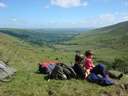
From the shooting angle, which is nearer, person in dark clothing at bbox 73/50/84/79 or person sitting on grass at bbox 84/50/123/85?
person sitting on grass at bbox 84/50/123/85

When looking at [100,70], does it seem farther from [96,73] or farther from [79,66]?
[79,66]

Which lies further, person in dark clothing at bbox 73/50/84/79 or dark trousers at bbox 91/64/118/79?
person in dark clothing at bbox 73/50/84/79

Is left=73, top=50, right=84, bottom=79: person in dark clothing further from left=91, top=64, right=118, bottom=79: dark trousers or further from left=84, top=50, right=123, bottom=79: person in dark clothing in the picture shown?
left=91, top=64, right=118, bottom=79: dark trousers

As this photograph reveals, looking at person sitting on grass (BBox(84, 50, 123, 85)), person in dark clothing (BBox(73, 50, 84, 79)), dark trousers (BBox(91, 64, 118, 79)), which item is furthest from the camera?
person in dark clothing (BBox(73, 50, 84, 79))

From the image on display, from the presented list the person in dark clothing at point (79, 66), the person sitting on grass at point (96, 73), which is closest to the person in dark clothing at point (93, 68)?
the person sitting on grass at point (96, 73)

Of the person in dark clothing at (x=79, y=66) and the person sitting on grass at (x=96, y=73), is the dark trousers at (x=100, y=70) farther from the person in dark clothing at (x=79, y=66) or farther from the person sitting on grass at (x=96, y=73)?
the person in dark clothing at (x=79, y=66)

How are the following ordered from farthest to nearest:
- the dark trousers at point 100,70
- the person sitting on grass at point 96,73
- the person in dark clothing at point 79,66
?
the person in dark clothing at point 79,66 < the dark trousers at point 100,70 < the person sitting on grass at point 96,73

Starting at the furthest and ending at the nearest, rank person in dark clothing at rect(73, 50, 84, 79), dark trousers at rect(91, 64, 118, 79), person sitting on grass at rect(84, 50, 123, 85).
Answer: person in dark clothing at rect(73, 50, 84, 79), dark trousers at rect(91, 64, 118, 79), person sitting on grass at rect(84, 50, 123, 85)

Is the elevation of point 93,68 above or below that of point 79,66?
below

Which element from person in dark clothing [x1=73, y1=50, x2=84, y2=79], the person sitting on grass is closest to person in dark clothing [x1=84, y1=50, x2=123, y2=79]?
the person sitting on grass

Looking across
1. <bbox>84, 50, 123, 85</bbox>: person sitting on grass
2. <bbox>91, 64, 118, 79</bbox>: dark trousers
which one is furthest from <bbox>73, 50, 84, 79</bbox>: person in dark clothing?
<bbox>91, 64, 118, 79</bbox>: dark trousers

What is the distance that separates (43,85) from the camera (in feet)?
66.2

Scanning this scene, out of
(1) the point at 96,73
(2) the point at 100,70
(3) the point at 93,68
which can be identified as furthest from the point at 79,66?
(2) the point at 100,70

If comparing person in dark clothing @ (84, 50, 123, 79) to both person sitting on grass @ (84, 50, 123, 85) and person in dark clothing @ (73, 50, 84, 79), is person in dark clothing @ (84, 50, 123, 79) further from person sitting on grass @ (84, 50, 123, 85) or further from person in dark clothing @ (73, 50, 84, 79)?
person in dark clothing @ (73, 50, 84, 79)
